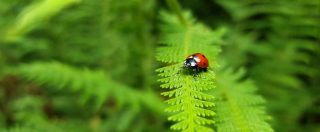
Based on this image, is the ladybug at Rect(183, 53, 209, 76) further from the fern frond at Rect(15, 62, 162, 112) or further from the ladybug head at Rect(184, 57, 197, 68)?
the fern frond at Rect(15, 62, 162, 112)

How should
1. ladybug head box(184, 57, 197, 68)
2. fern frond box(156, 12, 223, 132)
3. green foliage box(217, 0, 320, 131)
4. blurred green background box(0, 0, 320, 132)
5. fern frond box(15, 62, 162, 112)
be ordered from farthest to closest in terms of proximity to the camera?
green foliage box(217, 0, 320, 131) → blurred green background box(0, 0, 320, 132) → fern frond box(15, 62, 162, 112) → ladybug head box(184, 57, 197, 68) → fern frond box(156, 12, 223, 132)

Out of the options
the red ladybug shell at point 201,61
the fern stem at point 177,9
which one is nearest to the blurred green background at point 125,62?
the fern stem at point 177,9

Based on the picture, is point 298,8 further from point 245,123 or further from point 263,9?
point 245,123

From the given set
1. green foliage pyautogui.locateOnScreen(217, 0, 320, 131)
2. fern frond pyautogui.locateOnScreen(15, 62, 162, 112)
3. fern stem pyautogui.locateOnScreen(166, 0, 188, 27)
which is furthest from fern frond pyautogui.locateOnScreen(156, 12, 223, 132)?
green foliage pyautogui.locateOnScreen(217, 0, 320, 131)

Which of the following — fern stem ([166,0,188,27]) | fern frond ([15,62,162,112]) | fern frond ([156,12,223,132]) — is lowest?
fern frond ([156,12,223,132])

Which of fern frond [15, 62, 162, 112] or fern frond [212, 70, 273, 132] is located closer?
fern frond [212, 70, 273, 132]

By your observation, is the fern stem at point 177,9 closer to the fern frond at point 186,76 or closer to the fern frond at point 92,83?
the fern frond at point 186,76

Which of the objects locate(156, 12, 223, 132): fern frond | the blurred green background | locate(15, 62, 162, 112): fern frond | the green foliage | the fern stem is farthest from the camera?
the green foliage
